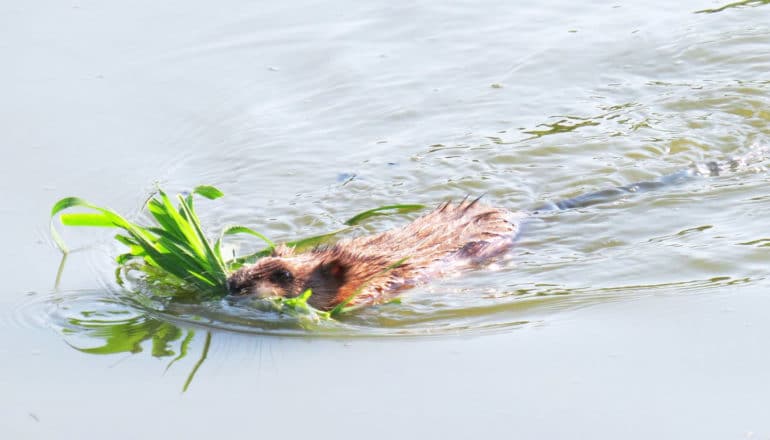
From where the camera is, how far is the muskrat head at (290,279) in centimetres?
481

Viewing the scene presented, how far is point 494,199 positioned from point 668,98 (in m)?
1.67

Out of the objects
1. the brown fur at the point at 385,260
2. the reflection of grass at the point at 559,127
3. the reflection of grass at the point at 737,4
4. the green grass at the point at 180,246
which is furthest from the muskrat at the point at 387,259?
the reflection of grass at the point at 737,4

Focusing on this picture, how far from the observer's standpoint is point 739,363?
13.1 feet

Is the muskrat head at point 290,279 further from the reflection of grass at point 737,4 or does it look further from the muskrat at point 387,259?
the reflection of grass at point 737,4

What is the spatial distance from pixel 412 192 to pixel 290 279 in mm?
1680

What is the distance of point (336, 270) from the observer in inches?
197

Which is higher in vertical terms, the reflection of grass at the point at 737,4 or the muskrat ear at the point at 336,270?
the reflection of grass at the point at 737,4

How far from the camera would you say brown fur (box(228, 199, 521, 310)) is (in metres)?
4.89

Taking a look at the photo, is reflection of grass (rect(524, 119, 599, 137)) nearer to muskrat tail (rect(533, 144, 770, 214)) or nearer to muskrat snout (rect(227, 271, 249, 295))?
muskrat tail (rect(533, 144, 770, 214))

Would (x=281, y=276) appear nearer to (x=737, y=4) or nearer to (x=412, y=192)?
(x=412, y=192)

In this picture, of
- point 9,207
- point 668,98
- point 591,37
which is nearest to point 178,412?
point 9,207

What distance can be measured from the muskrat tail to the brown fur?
41 cm

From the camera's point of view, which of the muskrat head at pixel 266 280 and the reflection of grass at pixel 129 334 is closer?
the reflection of grass at pixel 129 334

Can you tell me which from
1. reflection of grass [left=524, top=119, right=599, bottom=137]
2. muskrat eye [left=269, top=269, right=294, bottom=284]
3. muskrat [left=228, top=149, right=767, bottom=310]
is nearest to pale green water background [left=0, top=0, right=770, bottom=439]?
reflection of grass [left=524, top=119, right=599, bottom=137]
